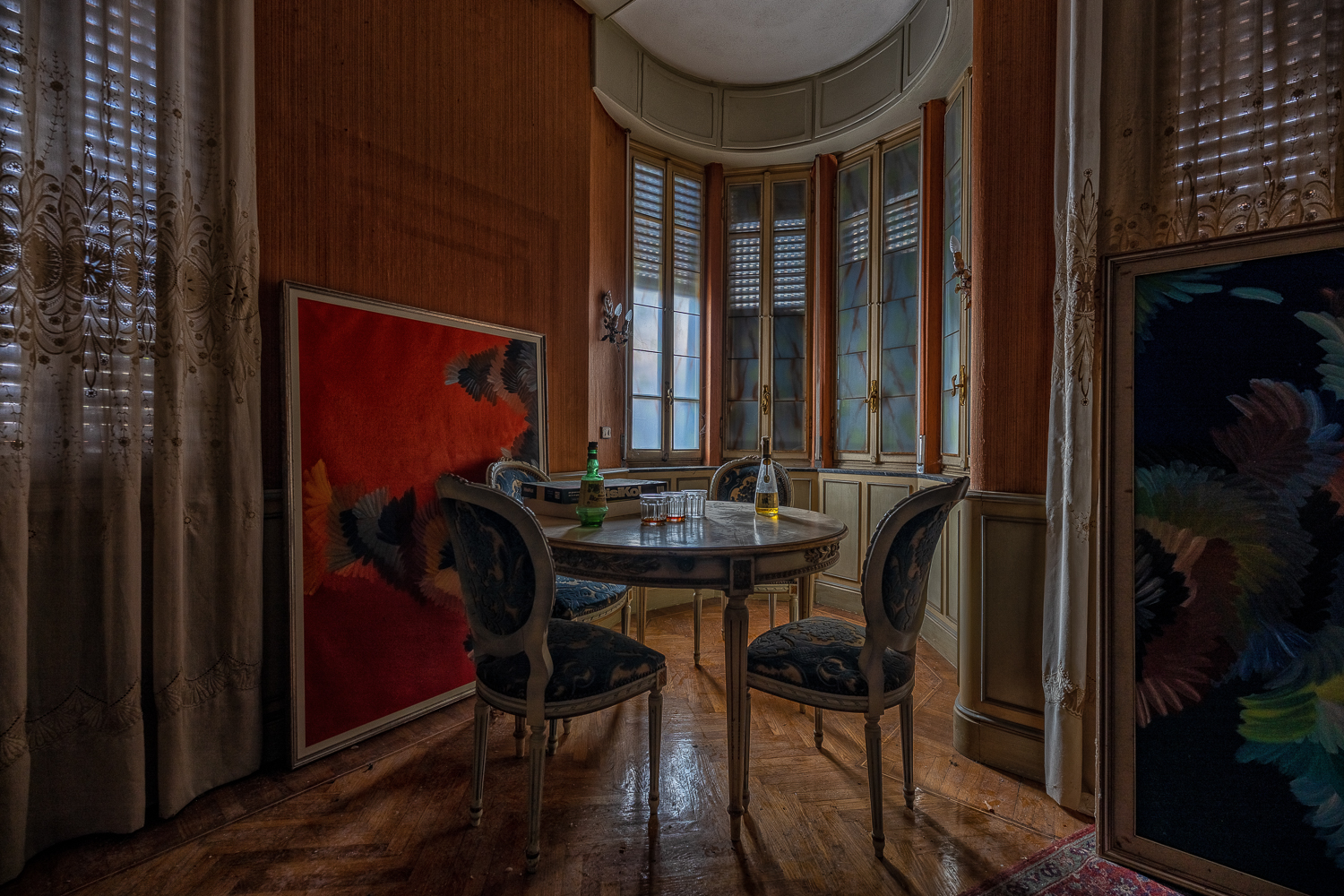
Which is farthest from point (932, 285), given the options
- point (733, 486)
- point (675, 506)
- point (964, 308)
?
point (675, 506)

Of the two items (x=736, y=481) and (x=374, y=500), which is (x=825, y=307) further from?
(x=374, y=500)

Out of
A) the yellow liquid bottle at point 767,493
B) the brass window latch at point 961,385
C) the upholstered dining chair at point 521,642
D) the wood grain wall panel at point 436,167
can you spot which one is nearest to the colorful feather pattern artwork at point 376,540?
the wood grain wall panel at point 436,167

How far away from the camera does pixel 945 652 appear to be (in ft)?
10.3

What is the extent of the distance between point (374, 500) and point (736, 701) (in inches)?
59.2

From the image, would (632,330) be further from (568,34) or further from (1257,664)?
(1257,664)

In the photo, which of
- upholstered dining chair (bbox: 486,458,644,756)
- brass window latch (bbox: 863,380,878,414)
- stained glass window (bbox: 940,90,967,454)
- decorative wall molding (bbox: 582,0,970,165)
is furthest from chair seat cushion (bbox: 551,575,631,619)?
decorative wall molding (bbox: 582,0,970,165)

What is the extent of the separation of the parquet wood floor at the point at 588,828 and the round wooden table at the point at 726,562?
0.22 m

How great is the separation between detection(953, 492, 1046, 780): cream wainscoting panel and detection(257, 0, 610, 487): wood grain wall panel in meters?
2.08

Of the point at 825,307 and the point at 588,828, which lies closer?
the point at 588,828

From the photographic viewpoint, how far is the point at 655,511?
1.97 metres

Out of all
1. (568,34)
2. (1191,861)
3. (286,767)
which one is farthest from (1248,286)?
(568,34)

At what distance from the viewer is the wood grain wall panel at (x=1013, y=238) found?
193 centimetres

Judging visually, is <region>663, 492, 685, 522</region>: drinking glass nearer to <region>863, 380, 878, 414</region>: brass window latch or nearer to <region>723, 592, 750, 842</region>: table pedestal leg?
<region>723, 592, 750, 842</region>: table pedestal leg

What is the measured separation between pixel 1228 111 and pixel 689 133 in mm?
3110
